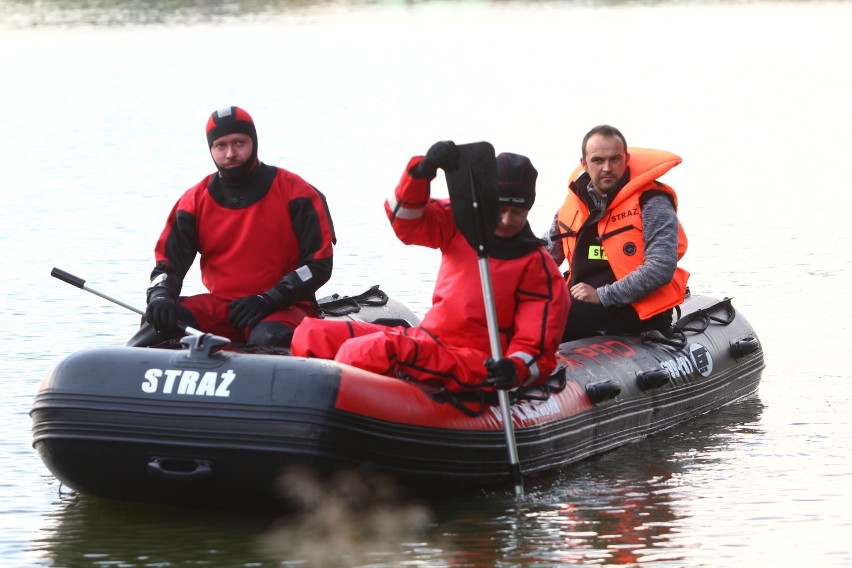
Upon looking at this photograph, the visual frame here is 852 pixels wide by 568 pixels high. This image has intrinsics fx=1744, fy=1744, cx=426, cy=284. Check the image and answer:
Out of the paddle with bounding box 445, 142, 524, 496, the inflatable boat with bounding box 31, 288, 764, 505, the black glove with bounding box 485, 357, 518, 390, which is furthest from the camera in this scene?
the paddle with bounding box 445, 142, 524, 496

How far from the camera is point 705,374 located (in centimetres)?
853

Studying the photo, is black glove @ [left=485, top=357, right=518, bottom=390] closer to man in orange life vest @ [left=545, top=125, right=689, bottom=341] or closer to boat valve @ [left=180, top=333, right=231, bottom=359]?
boat valve @ [left=180, top=333, right=231, bottom=359]

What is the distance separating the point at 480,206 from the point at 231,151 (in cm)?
134

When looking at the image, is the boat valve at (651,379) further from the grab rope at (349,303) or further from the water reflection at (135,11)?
the water reflection at (135,11)

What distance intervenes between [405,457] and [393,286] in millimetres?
5519

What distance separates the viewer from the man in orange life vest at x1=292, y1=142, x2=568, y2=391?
666 centimetres

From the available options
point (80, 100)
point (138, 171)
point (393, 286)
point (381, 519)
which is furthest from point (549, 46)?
point (381, 519)

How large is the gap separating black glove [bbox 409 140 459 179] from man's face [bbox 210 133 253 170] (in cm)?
118

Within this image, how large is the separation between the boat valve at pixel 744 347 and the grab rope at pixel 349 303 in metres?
1.79

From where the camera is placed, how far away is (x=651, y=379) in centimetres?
792

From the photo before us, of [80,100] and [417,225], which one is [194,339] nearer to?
[417,225]

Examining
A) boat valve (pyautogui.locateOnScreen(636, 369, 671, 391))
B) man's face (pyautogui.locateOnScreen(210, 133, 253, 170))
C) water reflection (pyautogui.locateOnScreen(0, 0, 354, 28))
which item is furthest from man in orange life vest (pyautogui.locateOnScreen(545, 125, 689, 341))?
water reflection (pyautogui.locateOnScreen(0, 0, 354, 28))

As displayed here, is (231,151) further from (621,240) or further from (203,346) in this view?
(621,240)

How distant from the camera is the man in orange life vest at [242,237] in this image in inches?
294
